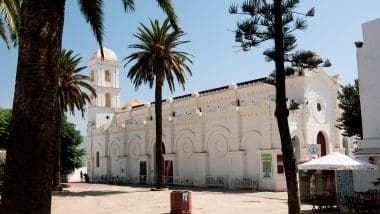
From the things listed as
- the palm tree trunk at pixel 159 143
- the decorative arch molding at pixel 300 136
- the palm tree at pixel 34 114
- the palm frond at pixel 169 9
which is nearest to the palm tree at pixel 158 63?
the palm tree trunk at pixel 159 143

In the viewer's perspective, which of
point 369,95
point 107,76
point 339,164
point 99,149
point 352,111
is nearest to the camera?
point 339,164

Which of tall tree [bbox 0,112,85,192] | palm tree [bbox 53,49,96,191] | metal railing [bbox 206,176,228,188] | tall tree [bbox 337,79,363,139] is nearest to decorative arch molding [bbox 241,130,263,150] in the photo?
metal railing [bbox 206,176,228,188]

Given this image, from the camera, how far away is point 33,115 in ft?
22.3

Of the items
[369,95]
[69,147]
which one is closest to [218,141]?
[369,95]

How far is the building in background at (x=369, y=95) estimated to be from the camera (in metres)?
19.4

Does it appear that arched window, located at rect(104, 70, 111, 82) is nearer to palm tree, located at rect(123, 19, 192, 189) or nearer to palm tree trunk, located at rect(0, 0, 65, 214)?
palm tree, located at rect(123, 19, 192, 189)

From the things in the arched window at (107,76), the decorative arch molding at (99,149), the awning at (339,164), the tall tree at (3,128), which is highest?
the arched window at (107,76)

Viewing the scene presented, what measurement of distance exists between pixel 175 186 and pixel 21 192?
33836mm

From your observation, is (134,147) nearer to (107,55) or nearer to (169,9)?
(107,55)

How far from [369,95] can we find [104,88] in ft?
136

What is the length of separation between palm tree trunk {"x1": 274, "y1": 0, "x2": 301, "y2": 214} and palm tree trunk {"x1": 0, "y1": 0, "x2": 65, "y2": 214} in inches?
221

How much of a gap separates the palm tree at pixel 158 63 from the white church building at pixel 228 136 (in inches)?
194

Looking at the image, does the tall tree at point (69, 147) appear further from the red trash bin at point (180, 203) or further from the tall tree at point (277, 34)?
the tall tree at point (277, 34)

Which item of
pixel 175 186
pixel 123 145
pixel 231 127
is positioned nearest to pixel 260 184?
pixel 231 127
